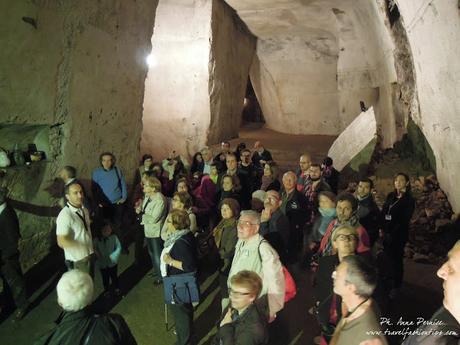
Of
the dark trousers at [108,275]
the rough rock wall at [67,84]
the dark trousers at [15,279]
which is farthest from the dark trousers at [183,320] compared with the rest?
the rough rock wall at [67,84]

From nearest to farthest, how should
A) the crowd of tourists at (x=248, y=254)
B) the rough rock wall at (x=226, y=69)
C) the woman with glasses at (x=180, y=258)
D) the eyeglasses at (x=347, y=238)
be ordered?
the crowd of tourists at (x=248, y=254) → the eyeglasses at (x=347, y=238) → the woman with glasses at (x=180, y=258) → the rough rock wall at (x=226, y=69)

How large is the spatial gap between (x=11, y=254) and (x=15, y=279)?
0.32m

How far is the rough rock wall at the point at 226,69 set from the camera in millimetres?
11914

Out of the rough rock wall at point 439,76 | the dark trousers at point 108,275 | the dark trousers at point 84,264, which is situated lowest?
the dark trousers at point 108,275

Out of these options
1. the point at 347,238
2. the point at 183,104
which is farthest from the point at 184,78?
the point at 347,238

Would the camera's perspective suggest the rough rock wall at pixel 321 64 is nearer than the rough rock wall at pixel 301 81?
Yes

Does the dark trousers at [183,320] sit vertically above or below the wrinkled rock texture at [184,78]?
below

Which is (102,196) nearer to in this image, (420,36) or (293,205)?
(293,205)

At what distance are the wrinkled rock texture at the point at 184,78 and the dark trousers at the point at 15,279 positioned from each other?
7639mm

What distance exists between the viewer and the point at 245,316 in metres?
2.62

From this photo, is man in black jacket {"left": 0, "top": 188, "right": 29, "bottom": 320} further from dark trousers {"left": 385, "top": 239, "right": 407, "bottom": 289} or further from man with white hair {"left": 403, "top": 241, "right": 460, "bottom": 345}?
dark trousers {"left": 385, "top": 239, "right": 407, "bottom": 289}

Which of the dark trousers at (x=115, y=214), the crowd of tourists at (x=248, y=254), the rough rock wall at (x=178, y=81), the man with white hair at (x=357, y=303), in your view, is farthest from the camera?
the rough rock wall at (x=178, y=81)

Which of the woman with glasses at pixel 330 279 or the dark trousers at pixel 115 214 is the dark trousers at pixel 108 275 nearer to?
the dark trousers at pixel 115 214

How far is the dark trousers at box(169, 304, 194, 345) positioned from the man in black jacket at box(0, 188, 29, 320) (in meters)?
2.00
